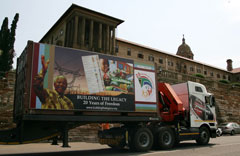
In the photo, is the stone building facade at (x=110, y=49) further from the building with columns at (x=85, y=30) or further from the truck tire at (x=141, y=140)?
the truck tire at (x=141, y=140)

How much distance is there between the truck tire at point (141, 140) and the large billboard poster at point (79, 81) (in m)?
1.24

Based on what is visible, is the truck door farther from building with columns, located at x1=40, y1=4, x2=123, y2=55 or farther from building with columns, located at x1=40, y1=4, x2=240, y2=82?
building with columns, located at x1=40, y1=4, x2=123, y2=55

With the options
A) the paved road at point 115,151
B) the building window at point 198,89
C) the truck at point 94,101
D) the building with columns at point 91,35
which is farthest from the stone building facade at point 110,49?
the building window at point 198,89

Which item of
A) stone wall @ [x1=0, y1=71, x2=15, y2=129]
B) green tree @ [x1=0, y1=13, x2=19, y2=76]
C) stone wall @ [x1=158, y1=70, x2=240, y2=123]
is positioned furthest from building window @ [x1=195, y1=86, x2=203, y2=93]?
green tree @ [x1=0, y1=13, x2=19, y2=76]

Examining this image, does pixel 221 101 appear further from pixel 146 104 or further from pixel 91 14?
pixel 91 14

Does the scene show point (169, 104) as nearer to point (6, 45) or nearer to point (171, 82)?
point (171, 82)

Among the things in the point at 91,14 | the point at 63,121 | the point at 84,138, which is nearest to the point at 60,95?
the point at 63,121

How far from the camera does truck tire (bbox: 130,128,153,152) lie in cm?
1037

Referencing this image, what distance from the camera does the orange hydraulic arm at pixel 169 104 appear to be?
12.7m

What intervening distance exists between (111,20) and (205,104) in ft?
105

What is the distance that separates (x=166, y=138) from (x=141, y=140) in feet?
5.85

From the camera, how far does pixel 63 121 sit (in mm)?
8930

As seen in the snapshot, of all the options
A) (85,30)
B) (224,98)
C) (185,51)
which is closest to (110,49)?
(85,30)

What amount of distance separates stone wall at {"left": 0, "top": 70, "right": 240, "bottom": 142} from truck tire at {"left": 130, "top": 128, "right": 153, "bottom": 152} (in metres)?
6.75
